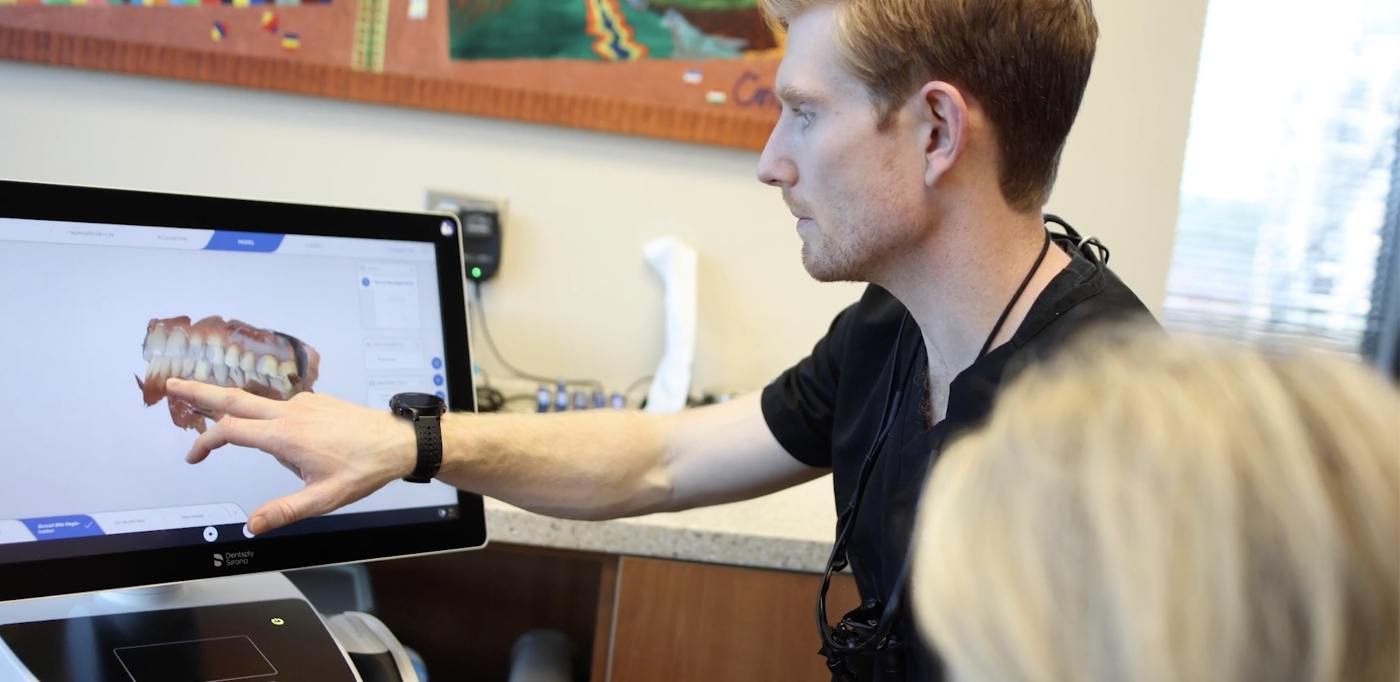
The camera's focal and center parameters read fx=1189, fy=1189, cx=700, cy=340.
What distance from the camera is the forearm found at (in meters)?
1.07

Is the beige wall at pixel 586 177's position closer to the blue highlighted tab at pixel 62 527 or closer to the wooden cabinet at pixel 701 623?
the wooden cabinet at pixel 701 623

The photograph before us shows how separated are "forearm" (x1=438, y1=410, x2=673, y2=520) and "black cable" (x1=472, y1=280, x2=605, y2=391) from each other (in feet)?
1.82

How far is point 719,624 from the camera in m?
1.32

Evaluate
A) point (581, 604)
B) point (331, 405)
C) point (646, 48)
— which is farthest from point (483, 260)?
point (331, 405)

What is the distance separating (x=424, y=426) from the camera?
1002mm

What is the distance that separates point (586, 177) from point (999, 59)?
874 millimetres

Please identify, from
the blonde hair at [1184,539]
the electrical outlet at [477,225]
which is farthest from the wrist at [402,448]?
the electrical outlet at [477,225]

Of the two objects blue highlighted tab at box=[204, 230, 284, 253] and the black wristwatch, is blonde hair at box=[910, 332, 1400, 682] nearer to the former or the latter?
the black wristwatch

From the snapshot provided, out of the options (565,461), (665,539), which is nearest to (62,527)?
(565,461)

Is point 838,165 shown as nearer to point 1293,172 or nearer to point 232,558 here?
point 232,558

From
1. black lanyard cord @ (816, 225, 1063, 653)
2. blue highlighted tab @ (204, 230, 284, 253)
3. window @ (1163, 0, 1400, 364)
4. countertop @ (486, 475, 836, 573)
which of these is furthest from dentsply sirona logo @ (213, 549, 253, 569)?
window @ (1163, 0, 1400, 364)

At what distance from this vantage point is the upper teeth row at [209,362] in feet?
3.09

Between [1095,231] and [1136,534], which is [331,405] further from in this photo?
[1095,231]

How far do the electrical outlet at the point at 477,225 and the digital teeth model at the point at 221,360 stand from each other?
79cm
